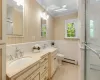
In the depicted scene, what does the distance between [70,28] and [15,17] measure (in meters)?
3.42

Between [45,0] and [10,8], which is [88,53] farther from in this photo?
[45,0]

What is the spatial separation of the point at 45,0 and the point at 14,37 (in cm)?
193

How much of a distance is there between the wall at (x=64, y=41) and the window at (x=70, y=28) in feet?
0.51

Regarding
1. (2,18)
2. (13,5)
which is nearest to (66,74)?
(13,5)

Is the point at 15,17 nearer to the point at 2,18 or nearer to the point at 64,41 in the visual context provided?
the point at 2,18

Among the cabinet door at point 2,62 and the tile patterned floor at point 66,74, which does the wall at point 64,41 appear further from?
the cabinet door at point 2,62

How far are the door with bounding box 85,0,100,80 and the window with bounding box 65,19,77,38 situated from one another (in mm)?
2873

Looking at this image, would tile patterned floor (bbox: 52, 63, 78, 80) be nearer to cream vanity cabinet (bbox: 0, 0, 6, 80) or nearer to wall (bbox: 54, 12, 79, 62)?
wall (bbox: 54, 12, 79, 62)

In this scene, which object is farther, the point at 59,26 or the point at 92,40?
the point at 59,26

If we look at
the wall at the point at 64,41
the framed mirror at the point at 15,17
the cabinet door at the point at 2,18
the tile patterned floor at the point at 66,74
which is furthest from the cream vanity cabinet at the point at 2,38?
the wall at the point at 64,41

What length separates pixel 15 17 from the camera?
1966 mm

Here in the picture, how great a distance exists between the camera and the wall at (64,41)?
464 centimetres

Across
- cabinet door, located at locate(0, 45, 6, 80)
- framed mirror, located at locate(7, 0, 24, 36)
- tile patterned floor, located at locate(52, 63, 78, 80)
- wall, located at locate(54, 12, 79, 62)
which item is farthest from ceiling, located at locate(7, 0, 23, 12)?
wall, located at locate(54, 12, 79, 62)

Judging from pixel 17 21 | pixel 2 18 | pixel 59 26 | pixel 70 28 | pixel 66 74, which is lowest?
pixel 66 74
